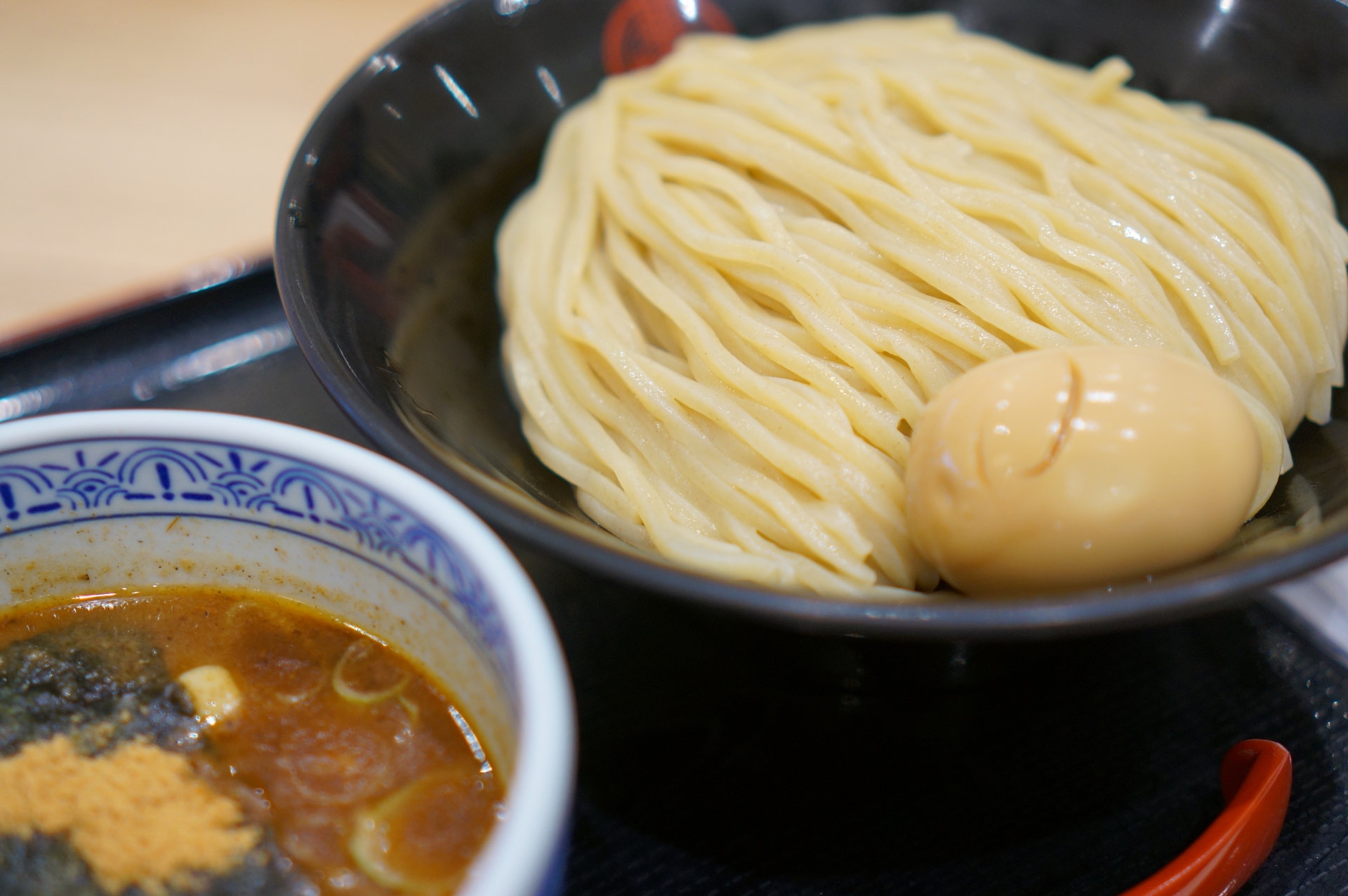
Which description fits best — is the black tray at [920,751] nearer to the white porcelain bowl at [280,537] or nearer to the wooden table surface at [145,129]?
the white porcelain bowl at [280,537]

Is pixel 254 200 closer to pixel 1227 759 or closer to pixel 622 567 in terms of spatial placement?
pixel 622 567

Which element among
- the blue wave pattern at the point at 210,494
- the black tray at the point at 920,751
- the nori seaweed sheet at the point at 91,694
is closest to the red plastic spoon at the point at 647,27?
the black tray at the point at 920,751

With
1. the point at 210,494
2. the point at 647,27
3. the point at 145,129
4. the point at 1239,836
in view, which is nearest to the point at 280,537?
the point at 210,494

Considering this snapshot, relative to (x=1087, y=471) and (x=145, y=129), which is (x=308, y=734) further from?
(x=145, y=129)

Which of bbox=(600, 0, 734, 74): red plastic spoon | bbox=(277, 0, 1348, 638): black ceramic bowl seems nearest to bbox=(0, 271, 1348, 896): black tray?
bbox=(277, 0, 1348, 638): black ceramic bowl

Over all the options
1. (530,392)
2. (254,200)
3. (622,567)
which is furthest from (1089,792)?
(254,200)

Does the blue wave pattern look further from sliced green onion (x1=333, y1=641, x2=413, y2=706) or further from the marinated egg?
the marinated egg
